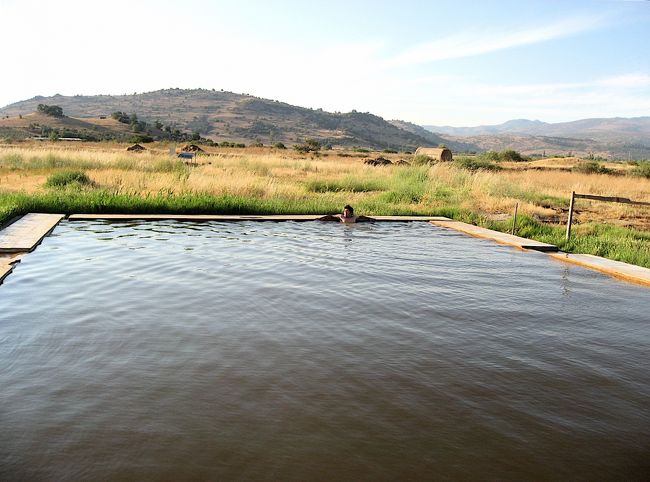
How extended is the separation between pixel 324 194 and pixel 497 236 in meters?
6.57

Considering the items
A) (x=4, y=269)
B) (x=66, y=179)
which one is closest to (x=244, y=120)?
(x=66, y=179)

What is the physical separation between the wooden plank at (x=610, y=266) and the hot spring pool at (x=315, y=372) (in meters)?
0.29

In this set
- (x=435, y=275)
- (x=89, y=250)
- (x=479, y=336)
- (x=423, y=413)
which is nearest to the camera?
(x=423, y=413)

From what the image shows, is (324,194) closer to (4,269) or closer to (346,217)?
(346,217)

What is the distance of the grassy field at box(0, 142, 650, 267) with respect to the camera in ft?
37.1

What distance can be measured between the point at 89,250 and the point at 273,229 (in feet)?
11.7

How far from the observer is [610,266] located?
7848 mm

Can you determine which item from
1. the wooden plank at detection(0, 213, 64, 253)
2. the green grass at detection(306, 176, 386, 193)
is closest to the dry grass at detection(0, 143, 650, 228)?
the green grass at detection(306, 176, 386, 193)

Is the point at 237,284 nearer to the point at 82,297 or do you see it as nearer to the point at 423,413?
the point at 82,297

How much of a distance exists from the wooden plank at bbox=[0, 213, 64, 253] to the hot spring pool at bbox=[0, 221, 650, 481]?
1.23 feet

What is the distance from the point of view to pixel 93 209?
446 inches

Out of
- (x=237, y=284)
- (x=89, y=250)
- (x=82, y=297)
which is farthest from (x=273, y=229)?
(x=82, y=297)

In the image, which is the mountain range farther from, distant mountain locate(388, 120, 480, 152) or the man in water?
the man in water

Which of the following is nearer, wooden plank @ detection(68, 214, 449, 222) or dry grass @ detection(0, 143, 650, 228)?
wooden plank @ detection(68, 214, 449, 222)
